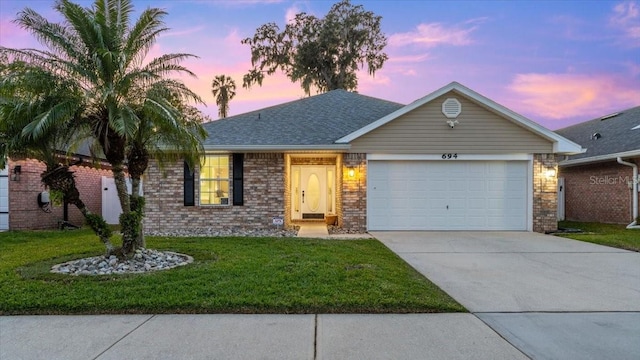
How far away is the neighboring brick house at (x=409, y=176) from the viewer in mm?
11148

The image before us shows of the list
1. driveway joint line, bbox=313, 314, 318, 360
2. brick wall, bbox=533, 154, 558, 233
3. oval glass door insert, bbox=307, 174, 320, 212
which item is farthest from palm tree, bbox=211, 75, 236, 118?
driveway joint line, bbox=313, 314, 318, 360

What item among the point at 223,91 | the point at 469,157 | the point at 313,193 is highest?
the point at 223,91

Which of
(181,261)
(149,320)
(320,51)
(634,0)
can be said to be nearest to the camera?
(149,320)

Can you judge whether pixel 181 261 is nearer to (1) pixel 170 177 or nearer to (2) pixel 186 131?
(2) pixel 186 131

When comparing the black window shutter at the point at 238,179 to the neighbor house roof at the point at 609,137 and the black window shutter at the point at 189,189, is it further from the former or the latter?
the neighbor house roof at the point at 609,137

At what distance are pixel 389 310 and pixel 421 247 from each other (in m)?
4.64

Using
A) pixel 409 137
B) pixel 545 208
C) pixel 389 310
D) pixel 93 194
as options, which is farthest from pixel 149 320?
Result: pixel 93 194

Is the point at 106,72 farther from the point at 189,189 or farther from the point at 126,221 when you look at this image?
the point at 189,189

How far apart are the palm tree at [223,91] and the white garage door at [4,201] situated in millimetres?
22041

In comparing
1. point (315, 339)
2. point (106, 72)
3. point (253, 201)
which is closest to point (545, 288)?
point (315, 339)

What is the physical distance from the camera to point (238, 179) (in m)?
11.3

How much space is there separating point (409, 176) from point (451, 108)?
7.83ft

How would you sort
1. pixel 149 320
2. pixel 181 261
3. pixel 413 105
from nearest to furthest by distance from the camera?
pixel 149 320
pixel 181 261
pixel 413 105

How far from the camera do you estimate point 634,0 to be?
39.3 feet
